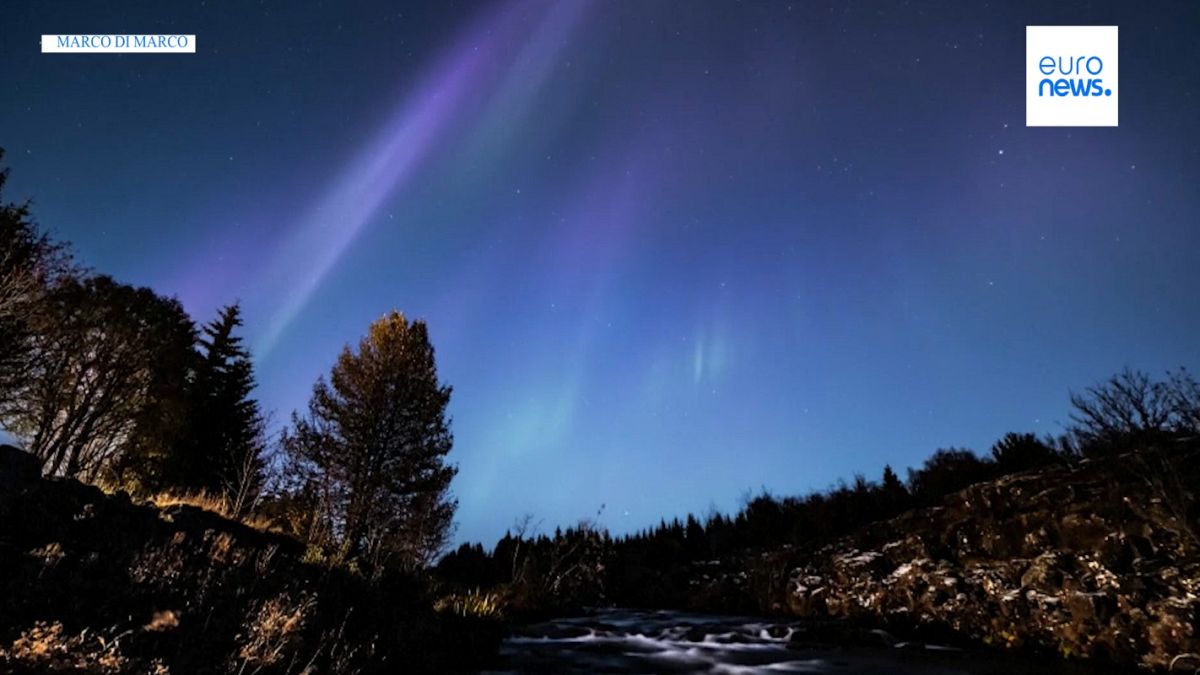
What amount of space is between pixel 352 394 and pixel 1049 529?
26252mm

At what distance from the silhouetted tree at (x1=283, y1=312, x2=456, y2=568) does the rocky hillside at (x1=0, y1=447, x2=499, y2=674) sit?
16.2 meters

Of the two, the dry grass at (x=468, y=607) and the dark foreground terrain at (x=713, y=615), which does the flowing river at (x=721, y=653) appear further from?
the dry grass at (x=468, y=607)

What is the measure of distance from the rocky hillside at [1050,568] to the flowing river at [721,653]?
110 centimetres

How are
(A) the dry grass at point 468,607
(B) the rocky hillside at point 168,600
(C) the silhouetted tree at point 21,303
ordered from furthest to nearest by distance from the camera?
(C) the silhouetted tree at point 21,303 → (A) the dry grass at point 468,607 → (B) the rocky hillside at point 168,600

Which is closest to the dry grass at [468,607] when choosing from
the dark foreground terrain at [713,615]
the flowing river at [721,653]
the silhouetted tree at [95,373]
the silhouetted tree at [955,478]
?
the dark foreground terrain at [713,615]

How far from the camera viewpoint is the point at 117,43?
13.9 meters

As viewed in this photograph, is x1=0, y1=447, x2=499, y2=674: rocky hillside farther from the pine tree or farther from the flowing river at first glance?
the pine tree

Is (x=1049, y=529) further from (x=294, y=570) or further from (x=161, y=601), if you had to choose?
(x=161, y=601)

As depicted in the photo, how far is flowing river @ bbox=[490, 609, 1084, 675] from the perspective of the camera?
11258 mm

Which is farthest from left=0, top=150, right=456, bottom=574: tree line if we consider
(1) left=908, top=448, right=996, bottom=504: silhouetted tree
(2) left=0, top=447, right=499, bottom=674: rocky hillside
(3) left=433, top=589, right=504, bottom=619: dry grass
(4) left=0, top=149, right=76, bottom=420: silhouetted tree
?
(1) left=908, top=448, right=996, bottom=504: silhouetted tree

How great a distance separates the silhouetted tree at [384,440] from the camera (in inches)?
1009

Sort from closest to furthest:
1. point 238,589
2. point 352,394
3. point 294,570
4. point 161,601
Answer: point 161,601 → point 238,589 → point 294,570 → point 352,394

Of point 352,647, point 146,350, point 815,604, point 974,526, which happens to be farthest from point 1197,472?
point 146,350

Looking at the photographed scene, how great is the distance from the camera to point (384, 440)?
2694cm
